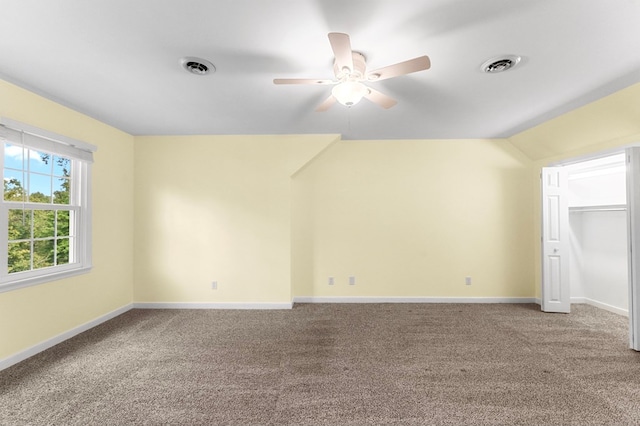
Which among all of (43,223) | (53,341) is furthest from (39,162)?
(53,341)

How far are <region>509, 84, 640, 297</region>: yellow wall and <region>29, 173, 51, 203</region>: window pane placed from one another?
5508 mm

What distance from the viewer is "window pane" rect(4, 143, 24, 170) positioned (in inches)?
100

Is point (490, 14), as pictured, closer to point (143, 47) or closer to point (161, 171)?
point (143, 47)

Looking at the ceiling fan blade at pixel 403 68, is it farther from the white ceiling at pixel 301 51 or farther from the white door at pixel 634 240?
the white door at pixel 634 240

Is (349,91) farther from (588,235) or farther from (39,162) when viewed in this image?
(588,235)

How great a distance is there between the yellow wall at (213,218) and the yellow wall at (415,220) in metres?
0.40

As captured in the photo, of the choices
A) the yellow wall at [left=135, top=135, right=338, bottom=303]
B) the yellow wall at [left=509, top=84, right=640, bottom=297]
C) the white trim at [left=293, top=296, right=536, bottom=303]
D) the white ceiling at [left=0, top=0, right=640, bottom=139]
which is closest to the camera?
the white ceiling at [left=0, top=0, right=640, bottom=139]

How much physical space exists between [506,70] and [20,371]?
4622 mm

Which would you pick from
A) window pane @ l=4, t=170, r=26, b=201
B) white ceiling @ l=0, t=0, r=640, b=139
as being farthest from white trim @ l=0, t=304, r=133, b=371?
white ceiling @ l=0, t=0, r=640, b=139

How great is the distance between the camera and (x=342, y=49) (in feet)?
5.19

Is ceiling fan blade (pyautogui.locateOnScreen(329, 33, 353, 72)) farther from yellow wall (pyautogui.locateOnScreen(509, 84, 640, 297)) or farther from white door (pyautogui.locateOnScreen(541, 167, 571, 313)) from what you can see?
white door (pyautogui.locateOnScreen(541, 167, 571, 313))

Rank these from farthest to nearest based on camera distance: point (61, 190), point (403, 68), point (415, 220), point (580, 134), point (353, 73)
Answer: point (415, 220) < point (580, 134) < point (61, 190) < point (353, 73) < point (403, 68)

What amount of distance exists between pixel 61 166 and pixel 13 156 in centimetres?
47

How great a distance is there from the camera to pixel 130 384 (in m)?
2.18
